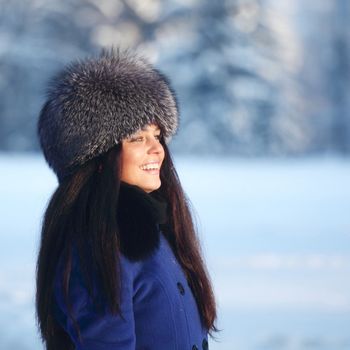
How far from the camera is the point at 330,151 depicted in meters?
29.4

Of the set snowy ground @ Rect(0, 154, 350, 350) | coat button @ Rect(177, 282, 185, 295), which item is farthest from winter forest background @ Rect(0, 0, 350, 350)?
coat button @ Rect(177, 282, 185, 295)

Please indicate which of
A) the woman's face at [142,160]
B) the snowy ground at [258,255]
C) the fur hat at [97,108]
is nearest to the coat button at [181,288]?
the woman's face at [142,160]

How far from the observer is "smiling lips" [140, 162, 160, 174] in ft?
7.50

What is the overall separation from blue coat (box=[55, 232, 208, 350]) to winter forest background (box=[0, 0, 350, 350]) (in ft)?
9.45

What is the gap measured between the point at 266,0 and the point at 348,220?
1693 cm

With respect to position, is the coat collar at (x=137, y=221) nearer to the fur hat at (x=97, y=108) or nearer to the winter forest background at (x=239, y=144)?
the fur hat at (x=97, y=108)

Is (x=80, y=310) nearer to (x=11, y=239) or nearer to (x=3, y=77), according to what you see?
(x=11, y=239)

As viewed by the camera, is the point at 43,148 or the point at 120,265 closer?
the point at 120,265

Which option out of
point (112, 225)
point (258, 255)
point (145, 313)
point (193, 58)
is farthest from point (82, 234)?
point (193, 58)

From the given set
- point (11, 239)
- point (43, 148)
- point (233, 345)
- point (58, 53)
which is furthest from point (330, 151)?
point (43, 148)

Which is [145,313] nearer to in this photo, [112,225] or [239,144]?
[112,225]

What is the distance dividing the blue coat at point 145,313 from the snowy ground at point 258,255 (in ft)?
3.02

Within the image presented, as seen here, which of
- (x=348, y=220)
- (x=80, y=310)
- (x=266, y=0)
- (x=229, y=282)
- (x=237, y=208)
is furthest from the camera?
(x=266, y=0)

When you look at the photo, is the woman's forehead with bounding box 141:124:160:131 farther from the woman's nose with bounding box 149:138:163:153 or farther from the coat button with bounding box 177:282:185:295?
the coat button with bounding box 177:282:185:295
